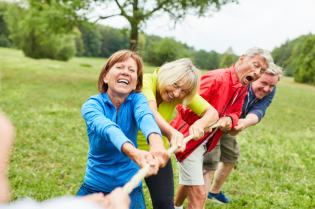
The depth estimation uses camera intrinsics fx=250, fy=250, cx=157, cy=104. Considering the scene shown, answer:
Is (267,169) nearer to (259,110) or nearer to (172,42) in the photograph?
(259,110)

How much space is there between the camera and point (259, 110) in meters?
4.00

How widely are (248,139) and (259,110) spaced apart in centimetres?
398

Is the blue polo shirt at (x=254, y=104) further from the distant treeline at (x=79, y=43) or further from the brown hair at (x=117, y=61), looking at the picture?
the brown hair at (x=117, y=61)

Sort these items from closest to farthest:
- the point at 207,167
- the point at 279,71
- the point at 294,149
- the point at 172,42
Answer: the point at 207,167
the point at 279,71
the point at 294,149
the point at 172,42

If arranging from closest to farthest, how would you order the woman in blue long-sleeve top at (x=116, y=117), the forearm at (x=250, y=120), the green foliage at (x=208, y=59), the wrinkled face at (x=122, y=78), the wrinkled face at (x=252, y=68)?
the woman in blue long-sleeve top at (x=116, y=117), the wrinkled face at (x=122, y=78), the wrinkled face at (x=252, y=68), the forearm at (x=250, y=120), the green foliage at (x=208, y=59)

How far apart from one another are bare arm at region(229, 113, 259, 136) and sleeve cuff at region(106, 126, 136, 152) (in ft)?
6.85

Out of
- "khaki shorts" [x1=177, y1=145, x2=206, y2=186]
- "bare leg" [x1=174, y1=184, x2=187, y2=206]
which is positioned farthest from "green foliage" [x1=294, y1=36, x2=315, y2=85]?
"khaki shorts" [x1=177, y1=145, x2=206, y2=186]

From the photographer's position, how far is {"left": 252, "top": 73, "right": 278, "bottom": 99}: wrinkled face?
3.78 metres

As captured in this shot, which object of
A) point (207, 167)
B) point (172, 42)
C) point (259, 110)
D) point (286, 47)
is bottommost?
point (207, 167)

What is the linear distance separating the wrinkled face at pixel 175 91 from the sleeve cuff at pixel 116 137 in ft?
2.99

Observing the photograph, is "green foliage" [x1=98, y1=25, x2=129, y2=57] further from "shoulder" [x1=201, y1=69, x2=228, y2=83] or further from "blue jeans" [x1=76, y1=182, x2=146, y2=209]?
"blue jeans" [x1=76, y1=182, x2=146, y2=209]

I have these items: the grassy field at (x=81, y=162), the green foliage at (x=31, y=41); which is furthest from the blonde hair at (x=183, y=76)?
the green foliage at (x=31, y=41)

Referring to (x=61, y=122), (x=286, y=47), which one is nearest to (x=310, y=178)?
(x=61, y=122)

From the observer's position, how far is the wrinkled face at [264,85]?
12.4ft
